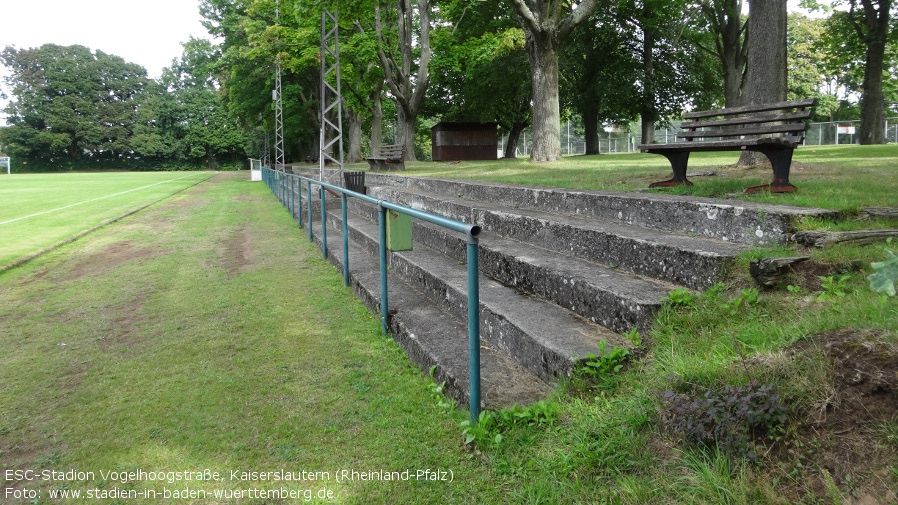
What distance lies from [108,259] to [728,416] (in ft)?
29.2

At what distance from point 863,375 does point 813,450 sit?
1.03 ft

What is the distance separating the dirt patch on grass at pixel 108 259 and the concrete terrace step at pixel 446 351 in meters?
4.03

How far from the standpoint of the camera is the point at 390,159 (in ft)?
60.0

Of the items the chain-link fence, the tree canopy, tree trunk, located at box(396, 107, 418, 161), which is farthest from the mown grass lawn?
tree trunk, located at box(396, 107, 418, 161)

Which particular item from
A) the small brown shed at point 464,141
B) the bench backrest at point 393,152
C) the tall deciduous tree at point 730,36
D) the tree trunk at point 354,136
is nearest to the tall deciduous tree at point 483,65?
the small brown shed at point 464,141

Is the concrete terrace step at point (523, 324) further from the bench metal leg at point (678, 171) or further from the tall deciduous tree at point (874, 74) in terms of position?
the tall deciduous tree at point (874, 74)

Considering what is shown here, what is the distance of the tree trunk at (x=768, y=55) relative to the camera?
841 cm

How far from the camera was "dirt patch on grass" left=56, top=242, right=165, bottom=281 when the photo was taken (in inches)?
308

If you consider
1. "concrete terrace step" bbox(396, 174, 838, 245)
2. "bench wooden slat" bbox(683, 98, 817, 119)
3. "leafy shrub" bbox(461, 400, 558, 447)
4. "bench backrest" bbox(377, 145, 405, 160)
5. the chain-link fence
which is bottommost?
Result: "leafy shrub" bbox(461, 400, 558, 447)

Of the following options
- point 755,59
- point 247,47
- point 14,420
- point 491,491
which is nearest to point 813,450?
point 491,491

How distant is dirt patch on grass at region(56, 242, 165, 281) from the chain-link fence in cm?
1355

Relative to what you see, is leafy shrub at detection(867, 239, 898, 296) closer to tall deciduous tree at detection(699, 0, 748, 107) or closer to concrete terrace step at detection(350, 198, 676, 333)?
concrete terrace step at detection(350, 198, 676, 333)

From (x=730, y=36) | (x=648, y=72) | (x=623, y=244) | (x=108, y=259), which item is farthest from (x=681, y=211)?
(x=648, y=72)

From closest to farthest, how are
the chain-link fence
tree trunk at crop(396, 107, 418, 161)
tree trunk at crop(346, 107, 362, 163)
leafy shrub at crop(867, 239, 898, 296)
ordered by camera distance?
leafy shrub at crop(867, 239, 898, 296)
tree trunk at crop(396, 107, 418, 161)
tree trunk at crop(346, 107, 362, 163)
the chain-link fence
